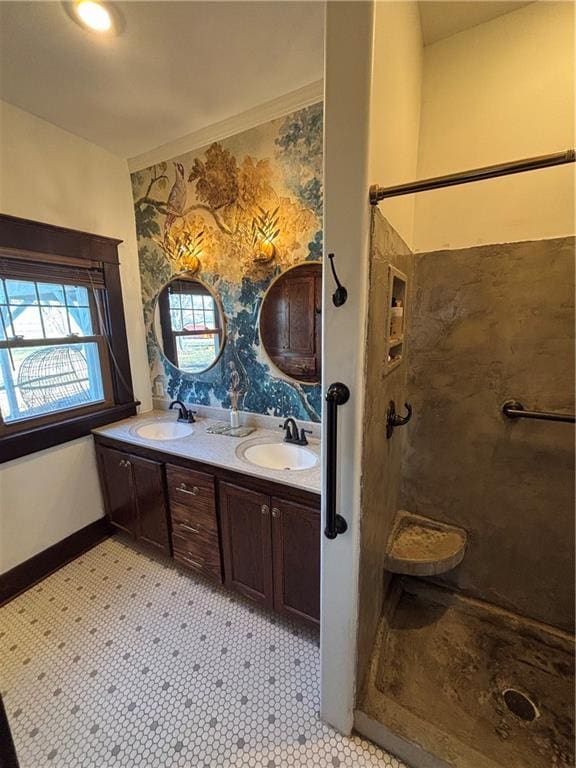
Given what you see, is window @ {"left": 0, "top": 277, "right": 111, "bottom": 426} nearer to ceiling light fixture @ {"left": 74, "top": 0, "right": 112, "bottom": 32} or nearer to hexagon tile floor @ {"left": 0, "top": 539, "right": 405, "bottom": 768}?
hexagon tile floor @ {"left": 0, "top": 539, "right": 405, "bottom": 768}

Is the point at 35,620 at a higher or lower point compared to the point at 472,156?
lower

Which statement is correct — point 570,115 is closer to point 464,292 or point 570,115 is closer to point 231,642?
point 464,292

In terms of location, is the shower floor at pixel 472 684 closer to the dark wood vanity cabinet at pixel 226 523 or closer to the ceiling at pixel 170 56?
the dark wood vanity cabinet at pixel 226 523

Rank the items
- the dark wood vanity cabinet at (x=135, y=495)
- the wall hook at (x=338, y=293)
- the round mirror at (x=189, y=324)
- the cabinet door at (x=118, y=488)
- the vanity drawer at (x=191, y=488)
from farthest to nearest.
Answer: the round mirror at (x=189, y=324), the cabinet door at (x=118, y=488), the dark wood vanity cabinet at (x=135, y=495), the vanity drawer at (x=191, y=488), the wall hook at (x=338, y=293)

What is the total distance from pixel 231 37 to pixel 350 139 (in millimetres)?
1003

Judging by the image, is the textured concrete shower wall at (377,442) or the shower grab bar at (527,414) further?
the shower grab bar at (527,414)

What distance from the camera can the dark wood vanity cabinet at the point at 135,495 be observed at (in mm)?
1834

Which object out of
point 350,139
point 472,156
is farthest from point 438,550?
point 472,156

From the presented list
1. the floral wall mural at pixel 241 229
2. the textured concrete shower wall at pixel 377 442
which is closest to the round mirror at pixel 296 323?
the floral wall mural at pixel 241 229

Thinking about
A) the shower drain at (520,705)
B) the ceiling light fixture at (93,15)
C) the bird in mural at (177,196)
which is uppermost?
the ceiling light fixture at (93,15)

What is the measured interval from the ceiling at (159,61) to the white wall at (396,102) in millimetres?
396

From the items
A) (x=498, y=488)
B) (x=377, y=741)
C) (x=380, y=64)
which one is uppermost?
(x=380, y=64)

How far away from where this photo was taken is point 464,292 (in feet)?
4.68

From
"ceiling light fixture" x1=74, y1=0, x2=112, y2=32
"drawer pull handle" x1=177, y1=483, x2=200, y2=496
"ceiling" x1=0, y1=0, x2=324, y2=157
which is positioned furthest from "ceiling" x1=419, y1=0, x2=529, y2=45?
"drawer pull handle" x1=177, y1=483, x2=200, y2=496
